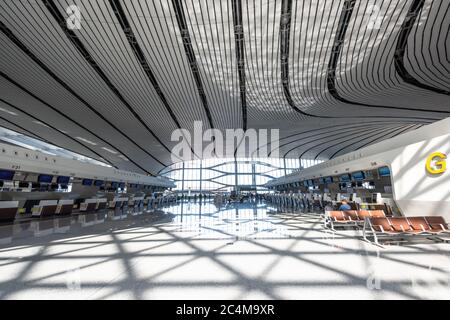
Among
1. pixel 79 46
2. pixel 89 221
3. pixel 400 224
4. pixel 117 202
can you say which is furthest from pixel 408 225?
pixel 117 202

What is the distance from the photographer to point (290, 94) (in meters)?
15.4

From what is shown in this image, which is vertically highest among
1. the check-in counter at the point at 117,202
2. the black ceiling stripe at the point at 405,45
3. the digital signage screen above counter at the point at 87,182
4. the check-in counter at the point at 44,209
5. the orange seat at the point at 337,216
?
the black ceiling stripe at the point at 405,45

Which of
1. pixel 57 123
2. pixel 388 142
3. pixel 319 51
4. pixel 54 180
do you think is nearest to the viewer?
pixel 388 142

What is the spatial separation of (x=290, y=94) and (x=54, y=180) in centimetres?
1541

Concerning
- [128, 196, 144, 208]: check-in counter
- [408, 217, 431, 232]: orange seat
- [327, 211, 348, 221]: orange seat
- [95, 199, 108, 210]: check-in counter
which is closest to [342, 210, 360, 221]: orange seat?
[327, 211, 348, 221]: orange seat

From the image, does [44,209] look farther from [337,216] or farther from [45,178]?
[337,216]

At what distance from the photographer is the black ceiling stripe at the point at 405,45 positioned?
827 cm

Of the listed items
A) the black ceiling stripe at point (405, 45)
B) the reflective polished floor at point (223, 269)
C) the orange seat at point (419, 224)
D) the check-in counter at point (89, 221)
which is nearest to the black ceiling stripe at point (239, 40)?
the black ceiling stripe at point (405, 45)

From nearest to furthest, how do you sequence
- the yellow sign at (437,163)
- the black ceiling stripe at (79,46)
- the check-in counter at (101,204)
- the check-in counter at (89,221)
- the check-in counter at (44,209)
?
the yellow sign at (437,163) → the black ceiling stripe at (79,46) → the check-in counter at (89,221) → the check-in counter at (44,209) → the check-in counter at (101,204)

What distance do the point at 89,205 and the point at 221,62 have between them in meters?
13.8

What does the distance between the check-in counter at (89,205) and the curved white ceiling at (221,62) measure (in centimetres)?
689

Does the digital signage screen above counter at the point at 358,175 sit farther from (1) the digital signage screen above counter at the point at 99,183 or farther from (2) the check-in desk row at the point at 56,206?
(1) the digital signage screen above counter at the point at 99,183
